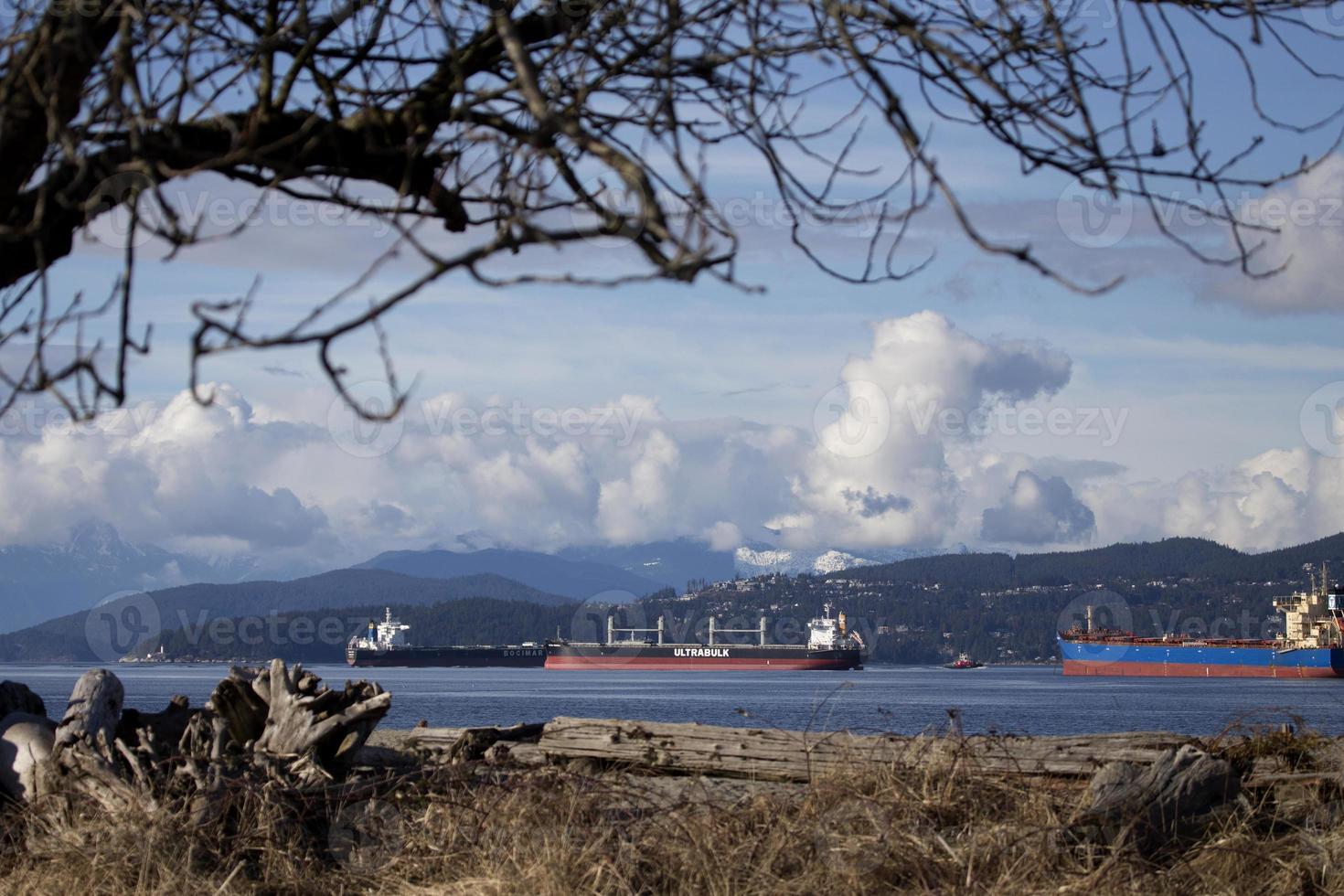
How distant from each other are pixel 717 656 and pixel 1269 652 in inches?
1742

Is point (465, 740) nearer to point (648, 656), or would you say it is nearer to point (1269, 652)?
point (1269, 652)

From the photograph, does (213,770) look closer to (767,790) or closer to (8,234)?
(767,790)

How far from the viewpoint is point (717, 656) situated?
117000 mm

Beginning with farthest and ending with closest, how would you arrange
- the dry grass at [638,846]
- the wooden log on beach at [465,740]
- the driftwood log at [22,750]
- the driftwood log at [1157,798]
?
the wooden log on beach at [465,740] < the driftwood log at [22,750] < the driftwood log at [1157,798] < the dry grass at [638,846]

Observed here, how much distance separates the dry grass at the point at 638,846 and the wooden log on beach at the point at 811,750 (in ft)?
1.18

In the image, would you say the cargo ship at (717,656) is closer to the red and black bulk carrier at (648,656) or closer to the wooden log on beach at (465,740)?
the red and black bulk carrier at (648,656)

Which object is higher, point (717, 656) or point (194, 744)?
point (194, 744)

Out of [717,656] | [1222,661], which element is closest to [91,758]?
[1222,661]

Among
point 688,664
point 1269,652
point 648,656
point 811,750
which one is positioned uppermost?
point 811,750

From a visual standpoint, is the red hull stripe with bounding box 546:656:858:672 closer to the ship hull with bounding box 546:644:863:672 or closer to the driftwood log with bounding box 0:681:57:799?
the ship hull with bounding box 546:644:863:672

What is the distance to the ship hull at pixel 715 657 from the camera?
112125 mm

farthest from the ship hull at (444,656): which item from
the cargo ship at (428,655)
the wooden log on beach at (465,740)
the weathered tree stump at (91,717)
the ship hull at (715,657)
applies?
the weathered tree stump at (91,717)

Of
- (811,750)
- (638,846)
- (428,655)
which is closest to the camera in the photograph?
(638,846)

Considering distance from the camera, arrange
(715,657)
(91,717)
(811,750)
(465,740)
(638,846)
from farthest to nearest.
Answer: (715,657)
(465,740)
(811,750)
(91,717)
(638,846)
